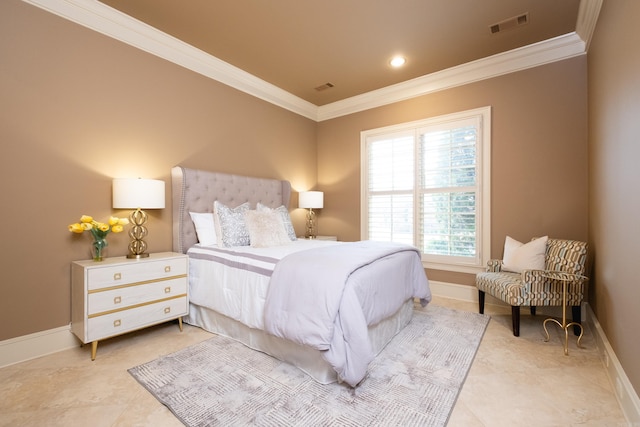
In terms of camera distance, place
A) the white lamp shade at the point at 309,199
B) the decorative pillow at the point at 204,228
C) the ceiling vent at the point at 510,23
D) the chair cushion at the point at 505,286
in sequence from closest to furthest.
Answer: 1. the chair cushion at the point at 505,286
2. the ceiling vent at the point at 510,23
3. the decorative pillow at the point at 204,228
4. the white lamp shade at the point at 309,199

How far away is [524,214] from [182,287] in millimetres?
3693

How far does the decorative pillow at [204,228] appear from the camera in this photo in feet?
10.4

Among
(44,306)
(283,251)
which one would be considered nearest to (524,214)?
(283,251)

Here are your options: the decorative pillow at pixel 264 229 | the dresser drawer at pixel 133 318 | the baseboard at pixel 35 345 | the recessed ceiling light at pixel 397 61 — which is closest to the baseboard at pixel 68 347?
the baseboard at pixel 35 345

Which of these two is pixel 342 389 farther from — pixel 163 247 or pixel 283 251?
pixel 163 247

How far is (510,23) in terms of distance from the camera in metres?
2.78

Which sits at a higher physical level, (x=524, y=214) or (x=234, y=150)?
(x=234, y=150)

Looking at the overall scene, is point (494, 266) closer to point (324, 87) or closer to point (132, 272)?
point (324, 87)

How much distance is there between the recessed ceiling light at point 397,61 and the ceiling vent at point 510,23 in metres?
0.91

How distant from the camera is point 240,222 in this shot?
3205 millimetres

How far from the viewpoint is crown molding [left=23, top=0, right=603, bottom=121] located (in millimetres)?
2511

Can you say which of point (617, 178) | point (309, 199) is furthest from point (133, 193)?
point (617, 178)

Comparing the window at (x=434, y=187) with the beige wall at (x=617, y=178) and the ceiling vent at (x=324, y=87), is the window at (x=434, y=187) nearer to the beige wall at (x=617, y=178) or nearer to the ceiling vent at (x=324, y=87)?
the ceiling vent at (x=324, y=87)

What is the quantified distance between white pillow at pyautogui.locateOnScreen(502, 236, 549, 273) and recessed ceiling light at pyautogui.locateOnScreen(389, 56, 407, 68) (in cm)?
244
